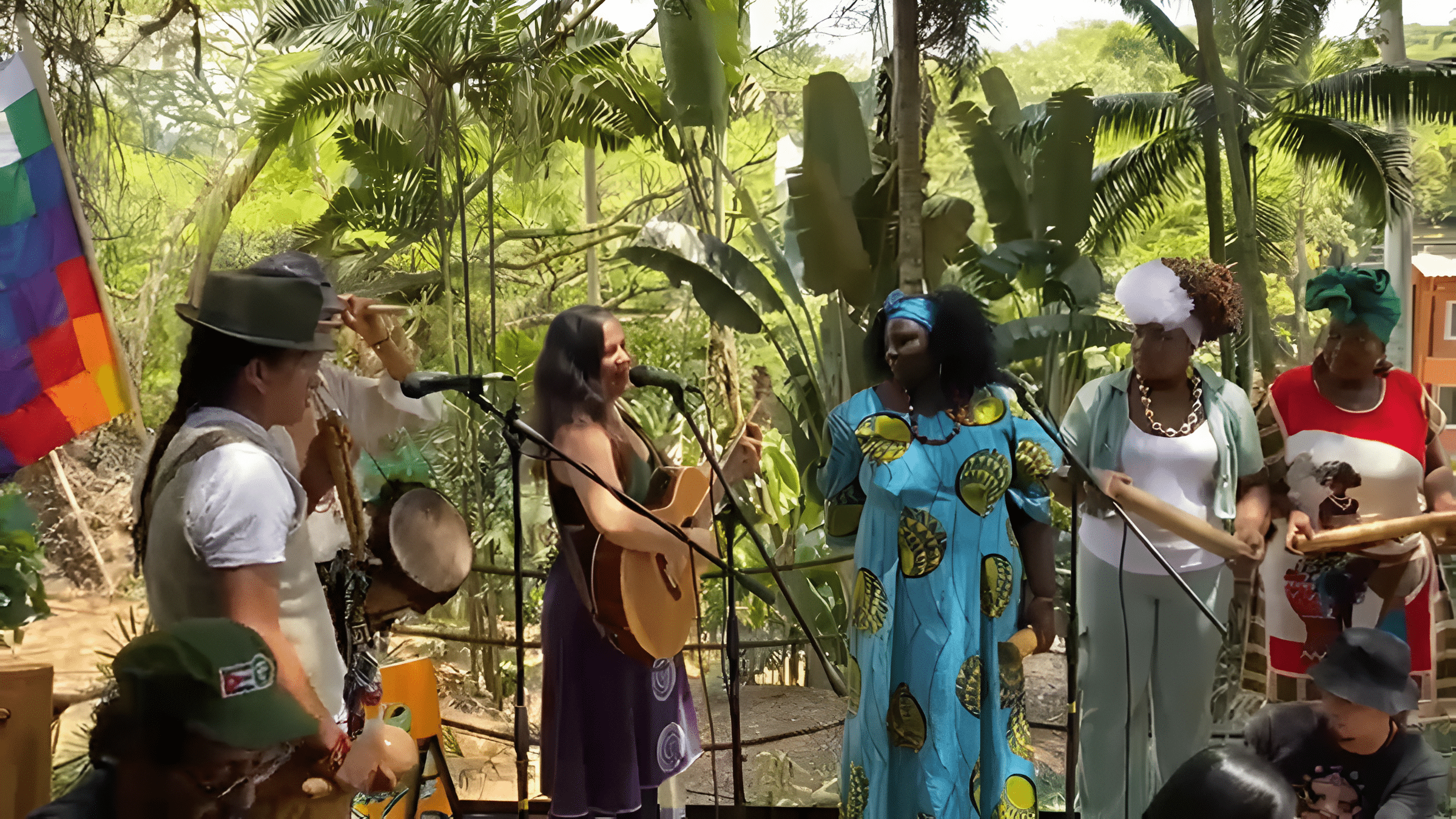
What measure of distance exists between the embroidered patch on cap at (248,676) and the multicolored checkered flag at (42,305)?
2.61 m

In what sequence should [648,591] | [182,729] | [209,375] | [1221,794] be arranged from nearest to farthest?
[182,729] → [1221,794] → [209,375] → [648,591]

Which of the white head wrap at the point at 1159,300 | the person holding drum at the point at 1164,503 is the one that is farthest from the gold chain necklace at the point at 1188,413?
the white head wrap at the point at 1159,300

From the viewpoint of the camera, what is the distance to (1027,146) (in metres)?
5.23

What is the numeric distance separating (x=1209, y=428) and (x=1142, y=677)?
714 millimetres

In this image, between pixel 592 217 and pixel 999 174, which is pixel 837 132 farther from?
pixel 592 217

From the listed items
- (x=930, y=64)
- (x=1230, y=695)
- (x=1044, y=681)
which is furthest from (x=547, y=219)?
(x=1230, y=695)

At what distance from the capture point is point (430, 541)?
264 centimetres

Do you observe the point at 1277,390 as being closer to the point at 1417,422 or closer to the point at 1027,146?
the point at 1417,422

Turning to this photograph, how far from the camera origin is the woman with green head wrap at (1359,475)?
10.2 ft

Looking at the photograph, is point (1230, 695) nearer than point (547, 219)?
Yes

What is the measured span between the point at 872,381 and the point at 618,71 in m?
2.70

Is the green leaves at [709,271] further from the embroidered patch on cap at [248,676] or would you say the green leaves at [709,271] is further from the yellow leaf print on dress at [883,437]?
the embroidered patch on cap at [248,676]

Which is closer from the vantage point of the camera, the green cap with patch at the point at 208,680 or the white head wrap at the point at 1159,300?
the green cap with patch at the point at 208,680

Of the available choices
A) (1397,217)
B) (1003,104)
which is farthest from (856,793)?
(1397,217)
